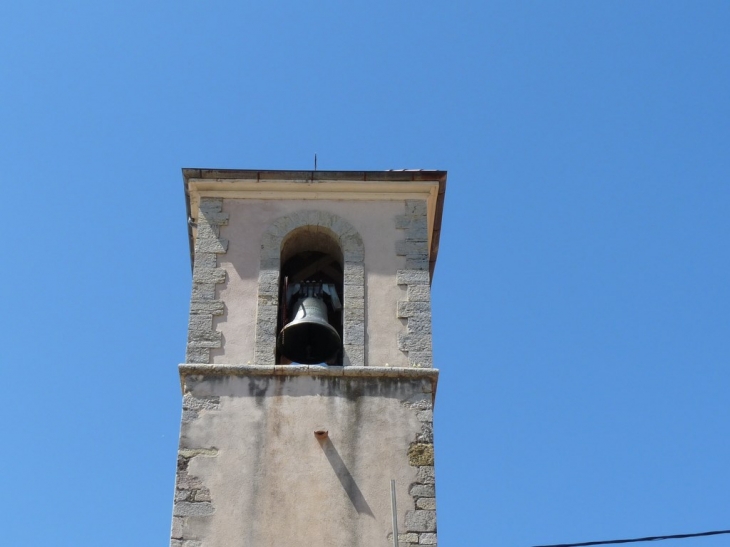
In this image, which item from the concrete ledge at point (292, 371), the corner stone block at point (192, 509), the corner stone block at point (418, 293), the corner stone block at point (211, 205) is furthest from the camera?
the corner stone block at point (211, 205)

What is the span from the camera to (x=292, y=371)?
1127 centimetres

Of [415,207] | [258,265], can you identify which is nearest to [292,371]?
[258,265]

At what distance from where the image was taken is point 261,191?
41.8ft

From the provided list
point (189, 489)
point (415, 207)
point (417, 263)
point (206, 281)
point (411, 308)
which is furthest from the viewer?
point (415, 207)

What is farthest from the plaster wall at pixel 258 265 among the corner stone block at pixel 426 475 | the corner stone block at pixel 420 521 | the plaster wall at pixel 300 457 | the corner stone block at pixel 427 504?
the corner stone block at pixel 420 521

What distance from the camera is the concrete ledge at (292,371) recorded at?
1128 cm

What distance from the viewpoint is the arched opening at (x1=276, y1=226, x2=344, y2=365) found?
11.8 m

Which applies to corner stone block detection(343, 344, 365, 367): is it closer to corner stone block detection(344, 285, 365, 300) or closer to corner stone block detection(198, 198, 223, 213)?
corner stone block detection(344, 285, 365, 300)

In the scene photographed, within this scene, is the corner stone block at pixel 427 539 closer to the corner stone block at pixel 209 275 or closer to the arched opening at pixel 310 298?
the arched opening at pixel 310 298

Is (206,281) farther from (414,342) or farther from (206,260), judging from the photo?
(414,342)

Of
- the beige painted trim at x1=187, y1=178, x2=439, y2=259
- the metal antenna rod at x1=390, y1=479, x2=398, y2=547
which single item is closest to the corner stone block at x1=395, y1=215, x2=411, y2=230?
the beige painted trim at x1=187, y1=178, x2=439, y2=259

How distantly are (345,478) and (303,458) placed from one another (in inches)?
14.4

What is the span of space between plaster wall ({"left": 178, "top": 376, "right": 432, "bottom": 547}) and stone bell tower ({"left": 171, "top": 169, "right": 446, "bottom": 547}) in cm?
1

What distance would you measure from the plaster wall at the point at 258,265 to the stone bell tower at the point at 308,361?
0.01 meters
